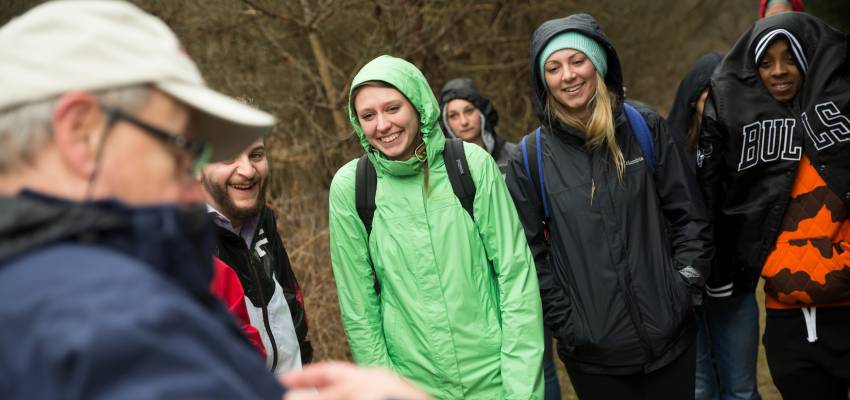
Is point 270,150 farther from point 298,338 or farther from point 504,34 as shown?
point 298,338

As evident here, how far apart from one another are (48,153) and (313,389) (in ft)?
2.03

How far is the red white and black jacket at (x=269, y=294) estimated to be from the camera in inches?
112

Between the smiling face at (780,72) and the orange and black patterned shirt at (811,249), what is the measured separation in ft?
1.05

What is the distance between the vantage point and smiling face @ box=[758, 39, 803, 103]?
11.6 ft

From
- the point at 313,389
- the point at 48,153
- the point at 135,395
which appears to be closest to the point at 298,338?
the point at 313,389

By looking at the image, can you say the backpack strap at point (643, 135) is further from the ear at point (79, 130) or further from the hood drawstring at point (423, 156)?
the ear at point (79, 130)

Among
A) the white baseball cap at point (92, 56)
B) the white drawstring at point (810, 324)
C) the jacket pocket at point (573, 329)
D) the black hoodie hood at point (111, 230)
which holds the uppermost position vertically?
the white baseball cap at point (92, 56)

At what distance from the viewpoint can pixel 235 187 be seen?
300 cm

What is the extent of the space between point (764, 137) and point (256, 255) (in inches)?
90.6

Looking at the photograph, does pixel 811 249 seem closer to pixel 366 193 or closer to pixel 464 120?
pixel 366 193

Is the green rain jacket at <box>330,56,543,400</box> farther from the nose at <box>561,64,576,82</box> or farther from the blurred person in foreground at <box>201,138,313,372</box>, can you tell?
the nose at <box>561,64,576,82</box>

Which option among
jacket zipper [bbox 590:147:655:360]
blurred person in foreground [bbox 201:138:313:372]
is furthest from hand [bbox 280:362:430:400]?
jacket zipper [bbox 590:147:655:360]

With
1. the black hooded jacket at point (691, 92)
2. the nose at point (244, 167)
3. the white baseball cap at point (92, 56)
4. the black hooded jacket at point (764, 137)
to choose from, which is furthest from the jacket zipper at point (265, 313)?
the black hooded jacket at point (691, 92)

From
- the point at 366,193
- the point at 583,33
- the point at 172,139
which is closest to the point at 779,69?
the point at 583,33
